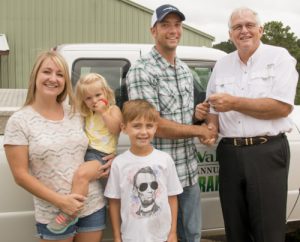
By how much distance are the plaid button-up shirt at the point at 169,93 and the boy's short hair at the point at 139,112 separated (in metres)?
0.19

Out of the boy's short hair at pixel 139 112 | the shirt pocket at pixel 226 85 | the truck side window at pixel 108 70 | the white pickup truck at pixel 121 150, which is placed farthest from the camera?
the truck side window at pixel 108 70

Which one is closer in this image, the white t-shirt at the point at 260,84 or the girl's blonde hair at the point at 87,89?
the girl's blonde hair at the point at 87,89

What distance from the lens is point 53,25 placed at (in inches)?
662

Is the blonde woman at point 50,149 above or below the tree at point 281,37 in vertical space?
below

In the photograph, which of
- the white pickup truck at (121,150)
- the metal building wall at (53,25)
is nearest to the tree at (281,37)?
→ the metal building wall at (53,25)

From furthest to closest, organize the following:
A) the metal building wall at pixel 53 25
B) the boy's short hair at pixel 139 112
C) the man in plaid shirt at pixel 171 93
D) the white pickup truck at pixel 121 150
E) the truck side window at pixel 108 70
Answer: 1. the metal building wall at pixel 53 25
2. the truck side window at pixel 108 70
3. the white pickup truck at pixel 121 150
4. the man in plaid shirt at pixel 171 93
5. the boy's short hair at pixel 139 112

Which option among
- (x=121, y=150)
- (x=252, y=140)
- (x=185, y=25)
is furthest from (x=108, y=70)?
(x=185, y=25)

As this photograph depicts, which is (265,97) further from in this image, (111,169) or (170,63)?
(111,169)

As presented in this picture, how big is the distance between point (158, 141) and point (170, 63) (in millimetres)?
551

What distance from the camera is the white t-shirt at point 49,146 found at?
104 inches

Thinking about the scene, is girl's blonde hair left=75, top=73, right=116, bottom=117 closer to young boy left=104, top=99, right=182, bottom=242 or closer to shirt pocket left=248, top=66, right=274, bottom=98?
young boy left=104, top=99, right=182, bottom=242

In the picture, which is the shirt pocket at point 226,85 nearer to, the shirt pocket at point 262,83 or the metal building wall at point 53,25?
the shirt pocket at point 262,83

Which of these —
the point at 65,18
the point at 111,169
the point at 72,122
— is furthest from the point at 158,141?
the point at 65,18

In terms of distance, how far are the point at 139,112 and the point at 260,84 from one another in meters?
0.90
